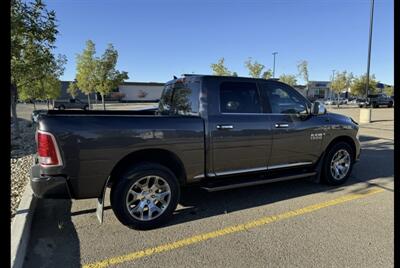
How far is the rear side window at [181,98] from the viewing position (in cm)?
431

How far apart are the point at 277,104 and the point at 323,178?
5.65 feet

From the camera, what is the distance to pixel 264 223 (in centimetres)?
389

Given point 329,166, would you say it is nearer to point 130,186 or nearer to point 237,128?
point 237,128

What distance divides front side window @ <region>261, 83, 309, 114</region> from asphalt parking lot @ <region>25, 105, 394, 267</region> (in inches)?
54.7

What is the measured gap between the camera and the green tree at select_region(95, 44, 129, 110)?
2303 centimetres

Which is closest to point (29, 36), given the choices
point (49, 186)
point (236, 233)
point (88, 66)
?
point (49, 186)

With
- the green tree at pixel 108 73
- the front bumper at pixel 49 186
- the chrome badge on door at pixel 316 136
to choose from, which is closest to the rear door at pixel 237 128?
the chrome badge on door at pixel 316 136

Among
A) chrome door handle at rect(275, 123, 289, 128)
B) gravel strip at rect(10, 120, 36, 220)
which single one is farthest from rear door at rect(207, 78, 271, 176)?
gravel strip at rect(10, 120, 36, 220)

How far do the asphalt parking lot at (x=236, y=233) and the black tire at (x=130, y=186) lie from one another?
0.11 metres

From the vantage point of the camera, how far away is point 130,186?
3596 mm

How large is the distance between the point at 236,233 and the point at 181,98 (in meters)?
2.14

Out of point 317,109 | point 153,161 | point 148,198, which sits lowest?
point 148,198

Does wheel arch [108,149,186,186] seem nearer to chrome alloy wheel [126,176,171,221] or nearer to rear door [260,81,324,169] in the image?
chrome alloy wheel [126,176,171,221]
